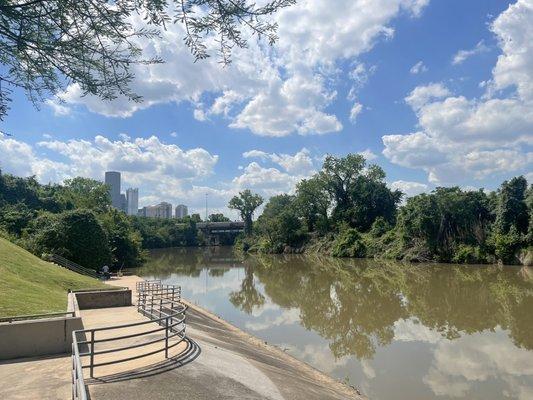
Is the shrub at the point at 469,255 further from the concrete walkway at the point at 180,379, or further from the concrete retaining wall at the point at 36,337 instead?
the concrete retaining wall at the point at 36,337

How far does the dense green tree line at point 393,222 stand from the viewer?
4316 cm

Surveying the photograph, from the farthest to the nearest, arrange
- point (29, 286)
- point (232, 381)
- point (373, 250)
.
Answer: point (373, 250) → point (29, 286) → point (232, 381)

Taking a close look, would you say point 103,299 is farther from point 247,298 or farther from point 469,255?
point 469,255

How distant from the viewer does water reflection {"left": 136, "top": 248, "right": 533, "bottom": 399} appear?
475 inches

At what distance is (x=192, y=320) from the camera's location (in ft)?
56.1

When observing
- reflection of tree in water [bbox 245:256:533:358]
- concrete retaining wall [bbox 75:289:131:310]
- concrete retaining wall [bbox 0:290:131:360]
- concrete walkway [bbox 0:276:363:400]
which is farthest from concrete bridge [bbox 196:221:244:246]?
concrete retaining wall [bbox 0:290:131:360]

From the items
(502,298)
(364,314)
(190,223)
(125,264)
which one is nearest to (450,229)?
(502,298)

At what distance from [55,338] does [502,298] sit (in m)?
22.9

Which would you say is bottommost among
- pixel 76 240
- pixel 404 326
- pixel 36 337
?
pixel 404 326

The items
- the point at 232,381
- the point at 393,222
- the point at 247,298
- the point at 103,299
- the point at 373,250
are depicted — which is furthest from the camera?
the point at 393,222

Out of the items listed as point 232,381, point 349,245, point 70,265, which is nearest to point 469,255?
point 349,245

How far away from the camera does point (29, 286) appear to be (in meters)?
17.2

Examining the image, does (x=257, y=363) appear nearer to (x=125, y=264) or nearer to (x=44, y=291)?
(x=44, y=291)

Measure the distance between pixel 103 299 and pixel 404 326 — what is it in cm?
1285
